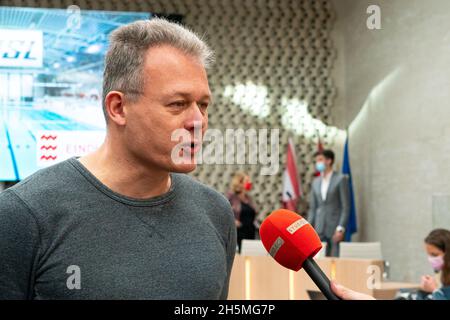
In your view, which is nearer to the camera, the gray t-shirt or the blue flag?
the gray t-shirt

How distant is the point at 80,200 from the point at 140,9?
29.1 ft

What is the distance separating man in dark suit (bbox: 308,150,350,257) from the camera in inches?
328

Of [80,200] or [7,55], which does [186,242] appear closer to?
[80,200]

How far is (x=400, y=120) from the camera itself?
8352 millimetres

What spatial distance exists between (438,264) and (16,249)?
12.1ft

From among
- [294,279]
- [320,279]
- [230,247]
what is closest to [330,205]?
[294,279]

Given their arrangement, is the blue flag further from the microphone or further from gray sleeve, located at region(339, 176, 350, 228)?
the microphone

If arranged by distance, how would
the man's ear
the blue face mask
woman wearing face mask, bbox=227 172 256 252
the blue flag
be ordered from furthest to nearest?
the blue flag → the blue face mask → woman wearing face mask, bbox=227 172 256 252 → the man's ear

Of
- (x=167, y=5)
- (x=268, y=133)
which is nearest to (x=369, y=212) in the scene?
(x=268, y=133)

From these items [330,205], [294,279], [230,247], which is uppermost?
[230,247]

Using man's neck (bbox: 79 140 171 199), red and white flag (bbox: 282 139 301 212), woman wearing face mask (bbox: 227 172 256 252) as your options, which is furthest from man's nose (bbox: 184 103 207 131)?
red and white flag (bbox: 282 139 301 212)

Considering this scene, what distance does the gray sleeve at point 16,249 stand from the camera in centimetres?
126

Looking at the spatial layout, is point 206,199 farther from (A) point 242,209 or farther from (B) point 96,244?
(A) point 242,209

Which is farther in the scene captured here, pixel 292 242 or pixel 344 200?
pixel 344 200
